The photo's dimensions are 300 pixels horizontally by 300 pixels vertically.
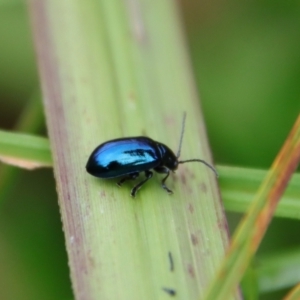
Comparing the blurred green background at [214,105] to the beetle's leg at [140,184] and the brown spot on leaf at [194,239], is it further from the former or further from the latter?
the brown spot on leaf at [194,239]

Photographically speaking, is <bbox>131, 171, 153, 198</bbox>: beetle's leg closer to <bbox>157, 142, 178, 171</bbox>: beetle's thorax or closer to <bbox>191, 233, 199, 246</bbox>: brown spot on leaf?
<bbox>157, 142, 178, 171</bbox>: beetle's thorax

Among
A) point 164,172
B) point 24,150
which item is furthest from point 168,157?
point 24,150

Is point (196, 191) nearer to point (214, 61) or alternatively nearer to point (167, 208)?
point (167, 208)

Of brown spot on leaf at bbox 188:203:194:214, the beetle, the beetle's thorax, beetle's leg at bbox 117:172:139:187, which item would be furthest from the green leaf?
brown spot on leaf at bbox 188:203:194:214

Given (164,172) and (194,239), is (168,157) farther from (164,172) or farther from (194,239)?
(194,239)

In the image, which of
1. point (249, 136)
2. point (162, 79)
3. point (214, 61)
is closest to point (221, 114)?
point (249, 136)

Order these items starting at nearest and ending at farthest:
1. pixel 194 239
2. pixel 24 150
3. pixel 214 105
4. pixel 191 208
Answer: pixel 194 239 < pixel 191 208 < pixel 24 150 < pixel 214 105
